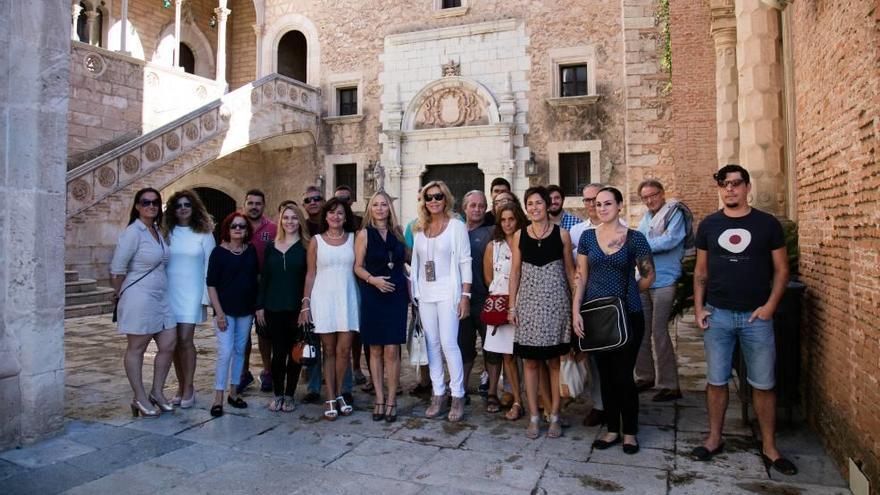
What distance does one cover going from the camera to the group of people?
410 cm

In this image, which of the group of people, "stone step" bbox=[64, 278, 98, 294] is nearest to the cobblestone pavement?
the group of people

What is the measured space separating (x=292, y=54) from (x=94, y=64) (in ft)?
25.1

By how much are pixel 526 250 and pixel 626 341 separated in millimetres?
1014

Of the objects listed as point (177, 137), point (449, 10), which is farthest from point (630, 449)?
point (449, 10)

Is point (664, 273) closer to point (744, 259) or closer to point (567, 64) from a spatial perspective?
point (744, 259)

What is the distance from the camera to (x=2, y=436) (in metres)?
4.35

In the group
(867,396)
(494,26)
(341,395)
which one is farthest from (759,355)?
(494,26)

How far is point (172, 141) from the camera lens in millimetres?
14508

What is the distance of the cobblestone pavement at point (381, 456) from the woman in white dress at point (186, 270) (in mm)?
400

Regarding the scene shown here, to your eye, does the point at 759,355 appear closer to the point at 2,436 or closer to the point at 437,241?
the point at 437,241

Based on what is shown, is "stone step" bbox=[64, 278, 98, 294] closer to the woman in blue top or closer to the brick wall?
the woman in blue top

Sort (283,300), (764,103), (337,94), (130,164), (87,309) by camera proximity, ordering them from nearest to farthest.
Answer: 1. (283,300)
2. (764,103)
3. (87,309)
4. (130,164)
5. (337,94)

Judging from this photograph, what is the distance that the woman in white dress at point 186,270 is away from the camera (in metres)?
5.40

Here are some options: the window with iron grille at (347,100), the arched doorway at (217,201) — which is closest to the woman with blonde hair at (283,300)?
the window with iron grille at (347,100)
